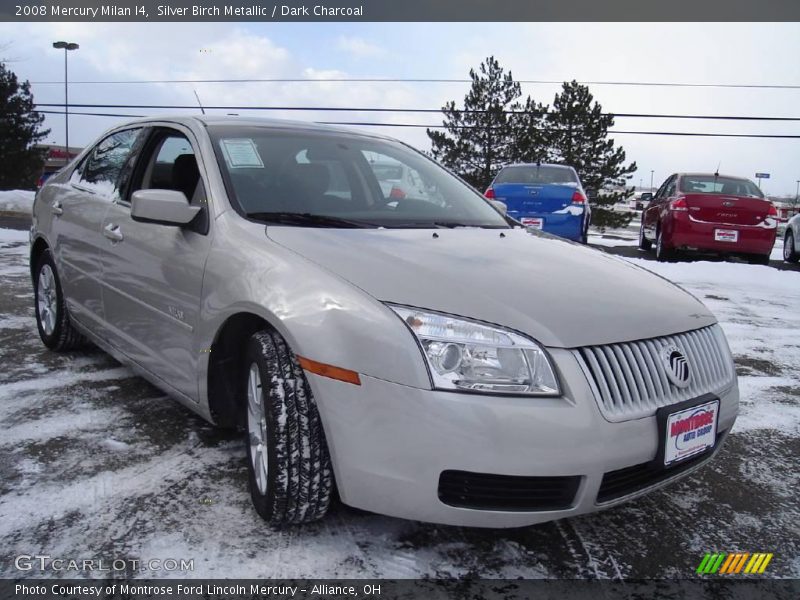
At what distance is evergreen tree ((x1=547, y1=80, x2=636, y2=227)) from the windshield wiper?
3207 cm

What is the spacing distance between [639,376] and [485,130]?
34.5m

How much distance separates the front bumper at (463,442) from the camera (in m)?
1.81

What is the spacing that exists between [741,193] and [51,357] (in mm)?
9561

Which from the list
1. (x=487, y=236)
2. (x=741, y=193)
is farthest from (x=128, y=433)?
(x=741, y=193)

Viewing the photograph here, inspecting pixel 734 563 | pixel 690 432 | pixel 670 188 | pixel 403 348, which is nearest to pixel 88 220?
pixel 403 348

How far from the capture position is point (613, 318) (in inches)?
82.2

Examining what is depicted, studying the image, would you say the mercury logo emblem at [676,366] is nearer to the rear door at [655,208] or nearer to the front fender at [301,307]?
the front fender at [301,307]

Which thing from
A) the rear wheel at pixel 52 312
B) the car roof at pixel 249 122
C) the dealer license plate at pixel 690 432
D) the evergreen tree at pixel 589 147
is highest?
the evergreen tree at pixel 589 147

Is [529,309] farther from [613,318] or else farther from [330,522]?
[330,522]

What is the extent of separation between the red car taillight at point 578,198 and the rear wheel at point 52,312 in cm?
692

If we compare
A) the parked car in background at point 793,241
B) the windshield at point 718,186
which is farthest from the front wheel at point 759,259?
the parked car in background at point 793,241

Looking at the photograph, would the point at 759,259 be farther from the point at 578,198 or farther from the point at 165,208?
the point at 165,208

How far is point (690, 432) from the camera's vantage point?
2.10 m

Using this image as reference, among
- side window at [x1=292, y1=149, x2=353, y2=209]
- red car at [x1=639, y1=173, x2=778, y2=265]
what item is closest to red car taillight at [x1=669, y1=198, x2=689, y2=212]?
red car at [x1=639, y1=173, x2=778, y2=265]
